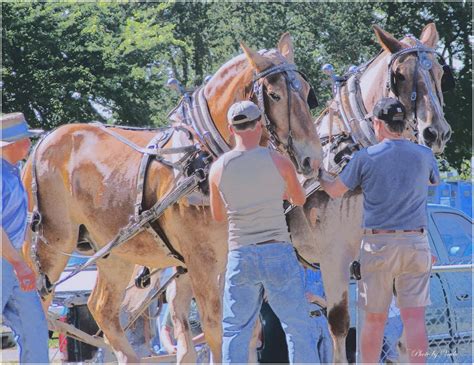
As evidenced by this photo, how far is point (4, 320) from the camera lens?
19.2 feet

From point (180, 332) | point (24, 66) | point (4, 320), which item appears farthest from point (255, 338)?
point (24, 66)

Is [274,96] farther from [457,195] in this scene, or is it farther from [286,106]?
[457,195]

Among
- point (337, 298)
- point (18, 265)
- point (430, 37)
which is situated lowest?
point (337, 298)

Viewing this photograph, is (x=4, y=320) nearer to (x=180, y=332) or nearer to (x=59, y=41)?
(x=180, y=332)

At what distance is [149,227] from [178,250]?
28cm

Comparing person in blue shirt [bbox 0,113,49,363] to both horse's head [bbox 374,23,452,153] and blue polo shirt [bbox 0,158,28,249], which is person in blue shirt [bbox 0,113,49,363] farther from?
horse's head [bbox 374,23,452,153]

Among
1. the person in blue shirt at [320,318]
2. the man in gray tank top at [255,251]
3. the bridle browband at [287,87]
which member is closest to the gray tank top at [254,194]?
the man in gray tank top at [255,251]

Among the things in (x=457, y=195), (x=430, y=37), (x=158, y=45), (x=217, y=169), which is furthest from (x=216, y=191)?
(x=158, y=45)

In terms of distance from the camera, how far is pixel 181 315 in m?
8.16

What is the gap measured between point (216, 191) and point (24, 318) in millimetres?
1384

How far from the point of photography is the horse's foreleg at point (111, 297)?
8.19 metres

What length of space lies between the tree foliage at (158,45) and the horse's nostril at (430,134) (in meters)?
13.1

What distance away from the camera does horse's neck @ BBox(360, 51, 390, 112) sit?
7.05 m

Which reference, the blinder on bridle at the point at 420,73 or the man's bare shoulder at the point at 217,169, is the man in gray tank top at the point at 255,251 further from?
the blinder on bridle at the point at 420,73
